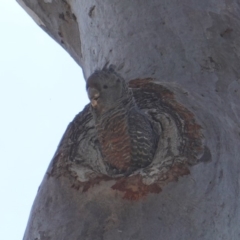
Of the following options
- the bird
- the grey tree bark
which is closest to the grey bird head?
the bird

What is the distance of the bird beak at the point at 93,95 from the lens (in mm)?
1083

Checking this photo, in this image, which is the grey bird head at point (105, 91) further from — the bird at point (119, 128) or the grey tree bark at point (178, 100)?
the grey tree bark at point (178, 100)

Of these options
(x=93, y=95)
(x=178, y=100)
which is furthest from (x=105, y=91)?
(x=178, y=100)

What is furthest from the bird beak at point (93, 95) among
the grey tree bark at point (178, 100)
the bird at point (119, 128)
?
the grey tree bark at point (178, 100)

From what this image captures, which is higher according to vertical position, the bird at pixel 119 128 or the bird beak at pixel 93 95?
the bird beak at pixel 93 95

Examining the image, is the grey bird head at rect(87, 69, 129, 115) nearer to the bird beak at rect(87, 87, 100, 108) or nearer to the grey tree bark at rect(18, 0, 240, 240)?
the bird beak at rect(87, 87, 100, 108)

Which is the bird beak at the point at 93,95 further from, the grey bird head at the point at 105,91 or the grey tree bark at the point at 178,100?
the grey tree bark at the point at 178,100

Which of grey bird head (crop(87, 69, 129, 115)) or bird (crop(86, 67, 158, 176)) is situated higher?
grey bird head (crop(87, 69, 129, 115))

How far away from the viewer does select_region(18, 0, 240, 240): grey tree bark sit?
1026 mm

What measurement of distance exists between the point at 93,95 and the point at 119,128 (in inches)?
2.5

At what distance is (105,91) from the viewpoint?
3.59 feet

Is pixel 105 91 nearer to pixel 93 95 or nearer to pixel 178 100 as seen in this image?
pixel 93 95

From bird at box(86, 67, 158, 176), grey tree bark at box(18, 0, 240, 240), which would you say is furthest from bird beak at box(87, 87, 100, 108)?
grey tree bark at box(18, 0, 240, 240)

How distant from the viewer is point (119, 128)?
1.09 m
